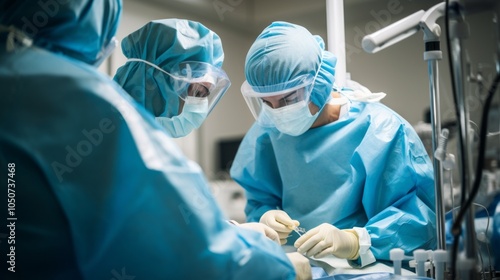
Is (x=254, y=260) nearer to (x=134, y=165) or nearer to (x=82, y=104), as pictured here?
(x=134, y=165)

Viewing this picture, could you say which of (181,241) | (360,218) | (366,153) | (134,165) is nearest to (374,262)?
(360,218)

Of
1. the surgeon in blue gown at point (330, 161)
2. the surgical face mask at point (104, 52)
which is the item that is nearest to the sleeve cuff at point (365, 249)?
the surgeon in blue gown at point (330, 161)

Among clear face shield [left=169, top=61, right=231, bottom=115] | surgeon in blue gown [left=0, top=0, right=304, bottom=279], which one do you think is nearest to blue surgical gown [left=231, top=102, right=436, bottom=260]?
clear face shield [left=169, top=61, right=231, bottom=115]

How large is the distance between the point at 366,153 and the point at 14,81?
1067 mm

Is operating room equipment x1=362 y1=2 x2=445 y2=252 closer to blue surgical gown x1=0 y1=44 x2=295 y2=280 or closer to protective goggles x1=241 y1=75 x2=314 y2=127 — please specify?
protective goggles x1=241 y1=75 x2=314 y2=127

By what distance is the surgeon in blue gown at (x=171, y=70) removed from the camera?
1.65 meters

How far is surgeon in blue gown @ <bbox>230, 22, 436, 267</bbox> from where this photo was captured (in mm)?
Result: 1541

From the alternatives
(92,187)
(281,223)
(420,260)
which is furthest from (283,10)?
(92,187)

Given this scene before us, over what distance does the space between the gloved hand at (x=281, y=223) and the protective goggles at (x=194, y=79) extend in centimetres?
47

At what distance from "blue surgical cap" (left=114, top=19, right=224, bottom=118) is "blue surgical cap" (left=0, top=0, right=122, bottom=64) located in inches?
22.1

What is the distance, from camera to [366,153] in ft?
5.33

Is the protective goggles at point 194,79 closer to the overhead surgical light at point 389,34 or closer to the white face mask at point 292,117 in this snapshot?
the white face mask at point 292,117

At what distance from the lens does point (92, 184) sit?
0.95 metres

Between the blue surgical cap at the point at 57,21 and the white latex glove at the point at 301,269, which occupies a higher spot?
the blue surgical cap at the point at 57,21
